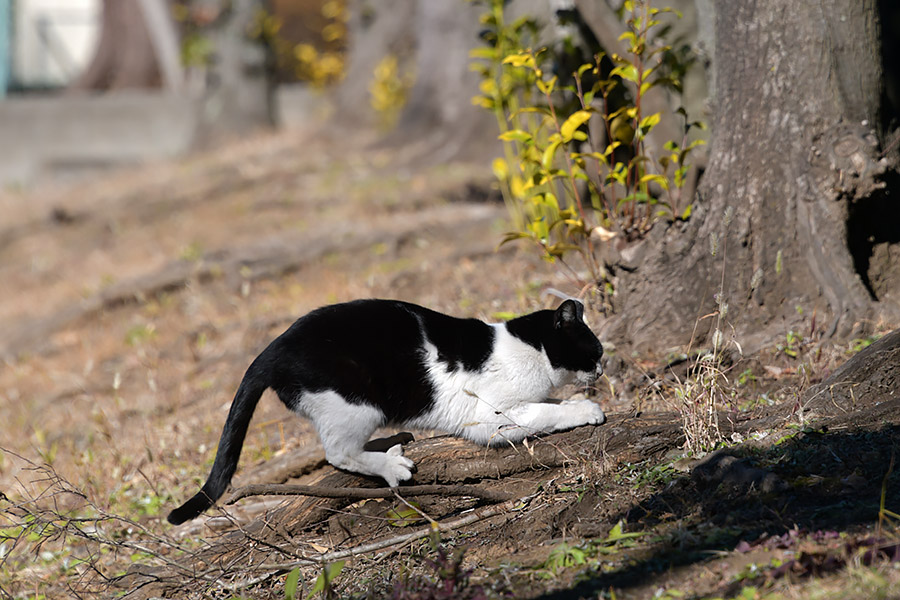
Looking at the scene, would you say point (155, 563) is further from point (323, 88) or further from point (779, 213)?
point (323, 88)

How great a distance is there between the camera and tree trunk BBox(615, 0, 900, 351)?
383 cm

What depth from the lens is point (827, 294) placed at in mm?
3889

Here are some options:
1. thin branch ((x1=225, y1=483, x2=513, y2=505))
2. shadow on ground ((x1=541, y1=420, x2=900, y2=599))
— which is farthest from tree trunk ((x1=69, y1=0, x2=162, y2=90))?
shadow on ground ((x1=541, y1=420, x2=900, y2=599))

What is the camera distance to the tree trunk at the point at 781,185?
12.6 ft

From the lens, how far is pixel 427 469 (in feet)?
11.1

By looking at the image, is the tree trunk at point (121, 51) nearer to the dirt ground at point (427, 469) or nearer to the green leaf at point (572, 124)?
the dirt ground at point (427, 469)

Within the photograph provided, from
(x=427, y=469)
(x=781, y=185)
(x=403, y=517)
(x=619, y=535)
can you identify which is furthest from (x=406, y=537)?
(x=781, y=185)

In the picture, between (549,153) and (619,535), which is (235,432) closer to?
(619,535)

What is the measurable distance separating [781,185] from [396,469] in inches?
84.8

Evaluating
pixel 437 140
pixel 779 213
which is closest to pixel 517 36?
pixel 779 213

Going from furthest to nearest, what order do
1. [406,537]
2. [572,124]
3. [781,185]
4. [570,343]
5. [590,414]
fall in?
[572,124]
[781,185]
[570,343]
[590,414]
[406,537]

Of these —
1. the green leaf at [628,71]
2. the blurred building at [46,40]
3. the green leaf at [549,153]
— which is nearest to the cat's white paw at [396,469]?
the green leaf at [549,153]

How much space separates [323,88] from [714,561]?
14.7 meters

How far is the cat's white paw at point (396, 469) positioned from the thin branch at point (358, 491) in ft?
0.16
